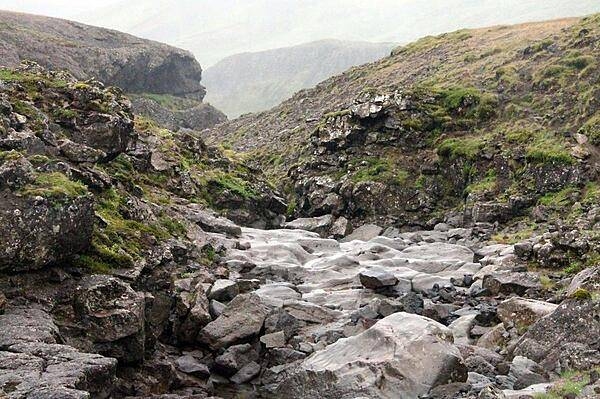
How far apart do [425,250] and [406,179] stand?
529 inches

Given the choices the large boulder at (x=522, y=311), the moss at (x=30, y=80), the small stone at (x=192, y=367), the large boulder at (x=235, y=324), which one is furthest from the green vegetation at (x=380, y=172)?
the small stone at (x=192, y=367)

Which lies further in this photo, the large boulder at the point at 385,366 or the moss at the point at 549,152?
the moss at the point at 549,152

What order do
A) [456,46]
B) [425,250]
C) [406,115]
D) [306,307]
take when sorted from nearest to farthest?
1. [306,307]
2. [425,250]
3. [406,115]
4. [456,46]

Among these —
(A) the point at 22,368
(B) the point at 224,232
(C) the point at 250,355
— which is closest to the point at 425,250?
(B) the point at 224,232

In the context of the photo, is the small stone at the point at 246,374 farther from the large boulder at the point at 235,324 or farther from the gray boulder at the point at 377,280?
the gray boulder at the point at 377,280

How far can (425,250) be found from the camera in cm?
3177

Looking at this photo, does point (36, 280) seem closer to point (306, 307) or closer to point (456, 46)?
point (306, 307)

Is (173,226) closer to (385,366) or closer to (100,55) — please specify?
(385,366)

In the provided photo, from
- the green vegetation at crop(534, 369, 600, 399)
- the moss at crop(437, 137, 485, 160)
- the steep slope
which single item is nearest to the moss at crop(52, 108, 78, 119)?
the steep slope

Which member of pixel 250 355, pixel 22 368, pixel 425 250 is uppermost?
pixel 22 368

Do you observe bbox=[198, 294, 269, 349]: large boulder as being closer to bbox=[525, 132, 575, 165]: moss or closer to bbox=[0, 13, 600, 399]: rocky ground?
bbox=[0, 13, 600, 399]: rocky ground

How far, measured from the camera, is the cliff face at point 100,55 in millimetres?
86625

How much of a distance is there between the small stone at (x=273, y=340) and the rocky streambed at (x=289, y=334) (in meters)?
0.05

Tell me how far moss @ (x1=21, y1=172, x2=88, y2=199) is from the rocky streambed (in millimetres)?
2222
